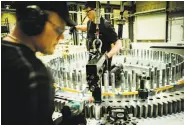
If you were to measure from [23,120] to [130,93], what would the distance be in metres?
0.80

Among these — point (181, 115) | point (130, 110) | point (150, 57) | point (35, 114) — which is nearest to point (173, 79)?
point (181, 115)

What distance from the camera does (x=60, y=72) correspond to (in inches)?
56.9

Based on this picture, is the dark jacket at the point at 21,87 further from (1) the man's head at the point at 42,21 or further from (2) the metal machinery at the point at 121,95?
(2) the metal machinery at the point at 121,95

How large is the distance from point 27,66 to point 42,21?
139 mm

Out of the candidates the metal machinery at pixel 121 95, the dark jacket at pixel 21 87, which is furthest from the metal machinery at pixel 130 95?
the dark jacket at pixel 21 87

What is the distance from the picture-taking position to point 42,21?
51cm

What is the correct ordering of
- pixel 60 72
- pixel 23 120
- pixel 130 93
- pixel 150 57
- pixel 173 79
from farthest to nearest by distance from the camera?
1. pixel 150 57
2. pixel 60 72
3. pixel 173 79
4. pixel 130 93
5. pixel 23 120

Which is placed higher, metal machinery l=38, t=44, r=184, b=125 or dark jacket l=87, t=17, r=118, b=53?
dark jacket l=87, t=17, r=118, b=53

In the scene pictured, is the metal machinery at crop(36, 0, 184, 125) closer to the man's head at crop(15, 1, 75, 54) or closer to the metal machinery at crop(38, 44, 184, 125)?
the metal machinery at crop(38, 44, 184, 125)

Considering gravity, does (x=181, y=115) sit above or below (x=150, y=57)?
below

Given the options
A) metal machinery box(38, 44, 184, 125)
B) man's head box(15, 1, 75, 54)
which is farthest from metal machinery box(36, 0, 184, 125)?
man's head box(15, 1, 75, 54)

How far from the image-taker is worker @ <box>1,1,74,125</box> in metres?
0.45

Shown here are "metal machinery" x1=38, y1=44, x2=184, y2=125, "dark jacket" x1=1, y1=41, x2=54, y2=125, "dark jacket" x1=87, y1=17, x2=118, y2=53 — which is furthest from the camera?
"dark jacket" x1=87, y1=17, x2=118, y2=53

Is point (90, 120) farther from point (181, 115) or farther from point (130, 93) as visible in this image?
point (181, 115)
